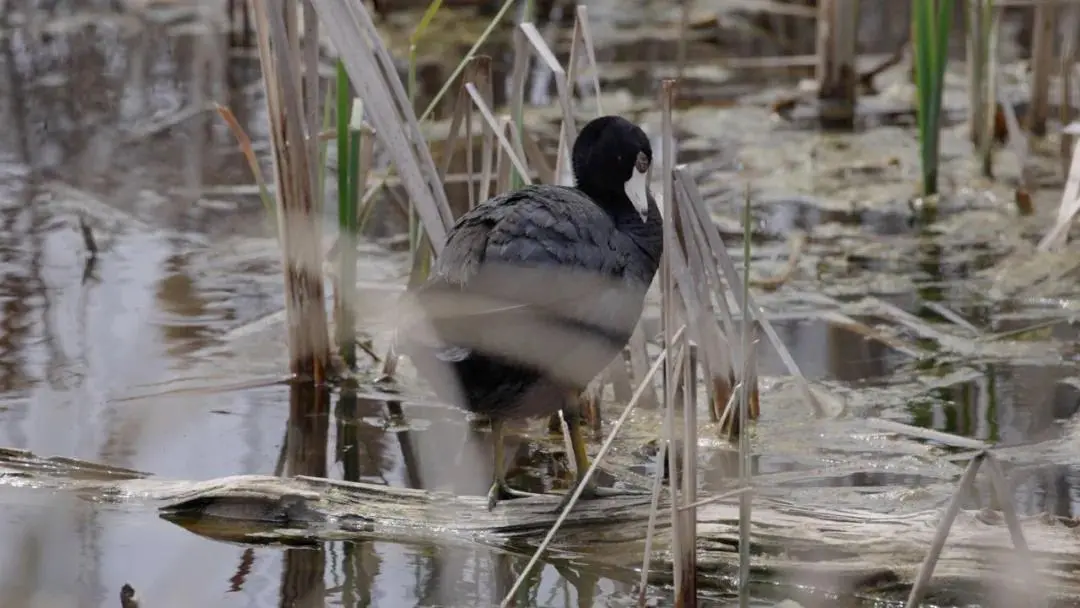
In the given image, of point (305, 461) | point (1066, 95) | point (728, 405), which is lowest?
point (305, 461)

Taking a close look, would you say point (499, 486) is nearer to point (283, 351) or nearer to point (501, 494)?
point (501, 494)

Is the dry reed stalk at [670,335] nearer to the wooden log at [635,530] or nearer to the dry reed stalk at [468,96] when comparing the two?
the wooden log at [635,530]

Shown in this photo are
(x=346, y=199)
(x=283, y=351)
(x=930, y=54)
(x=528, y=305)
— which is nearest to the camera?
(x=528, y=305)

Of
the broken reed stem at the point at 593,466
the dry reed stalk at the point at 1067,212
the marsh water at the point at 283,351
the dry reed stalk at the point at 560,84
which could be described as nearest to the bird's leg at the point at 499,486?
the marsh water at the point at 283,351

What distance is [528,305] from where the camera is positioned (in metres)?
2.51

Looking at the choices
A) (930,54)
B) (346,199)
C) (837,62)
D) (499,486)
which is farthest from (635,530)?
(837,62)

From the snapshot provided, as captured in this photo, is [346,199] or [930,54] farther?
[930,54]

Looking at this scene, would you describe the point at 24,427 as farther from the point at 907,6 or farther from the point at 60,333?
the point at 907,6

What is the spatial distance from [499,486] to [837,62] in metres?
3.64

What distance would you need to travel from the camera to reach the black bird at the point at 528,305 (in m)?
2.53

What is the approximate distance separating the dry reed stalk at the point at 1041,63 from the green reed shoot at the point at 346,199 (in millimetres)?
2744

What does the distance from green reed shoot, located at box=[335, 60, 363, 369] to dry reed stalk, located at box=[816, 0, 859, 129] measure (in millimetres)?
2816

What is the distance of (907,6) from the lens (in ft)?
24.2

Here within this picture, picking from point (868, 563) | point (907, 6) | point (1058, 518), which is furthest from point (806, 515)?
point (907, 6)
